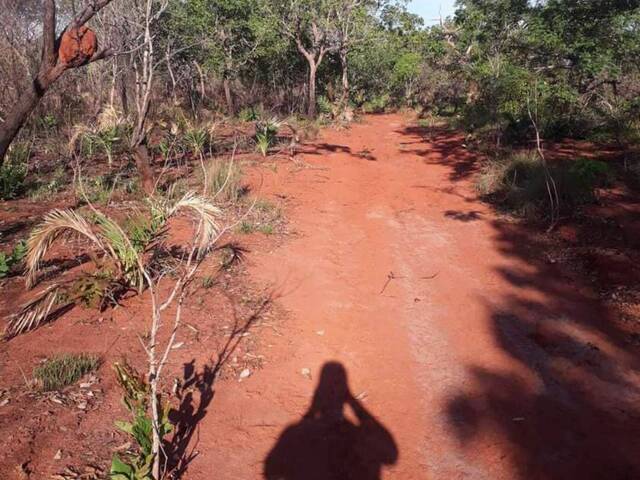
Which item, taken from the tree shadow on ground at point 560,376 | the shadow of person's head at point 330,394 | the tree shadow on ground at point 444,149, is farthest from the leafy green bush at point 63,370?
the tree shadow on ground at point 444,149

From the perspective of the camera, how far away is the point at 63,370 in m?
3.29

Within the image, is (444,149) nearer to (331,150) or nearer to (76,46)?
(331,150)

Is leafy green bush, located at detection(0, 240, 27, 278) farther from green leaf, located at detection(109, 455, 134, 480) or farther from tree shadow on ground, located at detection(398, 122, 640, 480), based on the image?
tree shadow on ground, located at detection(398, 122, 640, 480)

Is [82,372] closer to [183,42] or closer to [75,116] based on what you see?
[75,116]

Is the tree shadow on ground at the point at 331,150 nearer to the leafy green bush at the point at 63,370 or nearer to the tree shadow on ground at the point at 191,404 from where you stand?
the tree shadow on ground at the point at 191,404

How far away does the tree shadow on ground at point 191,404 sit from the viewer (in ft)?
9.20

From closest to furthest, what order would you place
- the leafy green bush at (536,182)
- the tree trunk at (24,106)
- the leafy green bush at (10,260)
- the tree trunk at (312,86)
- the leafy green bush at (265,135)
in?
the leafy green bush at (10,260), the tree trunk at (24,106), the leafy green bush at (536,182), the leafy green bush at (265,135), the tree trunk at (312,86)

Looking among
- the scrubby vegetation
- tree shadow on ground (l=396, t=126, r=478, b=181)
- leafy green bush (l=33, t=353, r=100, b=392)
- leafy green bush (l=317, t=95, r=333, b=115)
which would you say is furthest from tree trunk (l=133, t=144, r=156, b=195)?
leafy green bush (l=317, t=95, r=333, b=115)

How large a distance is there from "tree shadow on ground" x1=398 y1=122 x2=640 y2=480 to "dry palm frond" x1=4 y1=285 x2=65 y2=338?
330 centimetres

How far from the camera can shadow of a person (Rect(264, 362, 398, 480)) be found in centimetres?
282

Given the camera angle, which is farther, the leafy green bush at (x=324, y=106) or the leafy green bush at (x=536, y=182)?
the leafy green bush at (x=324, y=106)

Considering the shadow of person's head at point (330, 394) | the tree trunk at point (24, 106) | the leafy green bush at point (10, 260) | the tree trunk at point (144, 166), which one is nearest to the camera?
the shadow of person's head at point (330, 394)

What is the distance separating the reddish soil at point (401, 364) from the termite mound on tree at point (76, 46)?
8.55ft

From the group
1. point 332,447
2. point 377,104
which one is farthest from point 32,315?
point 377,104
